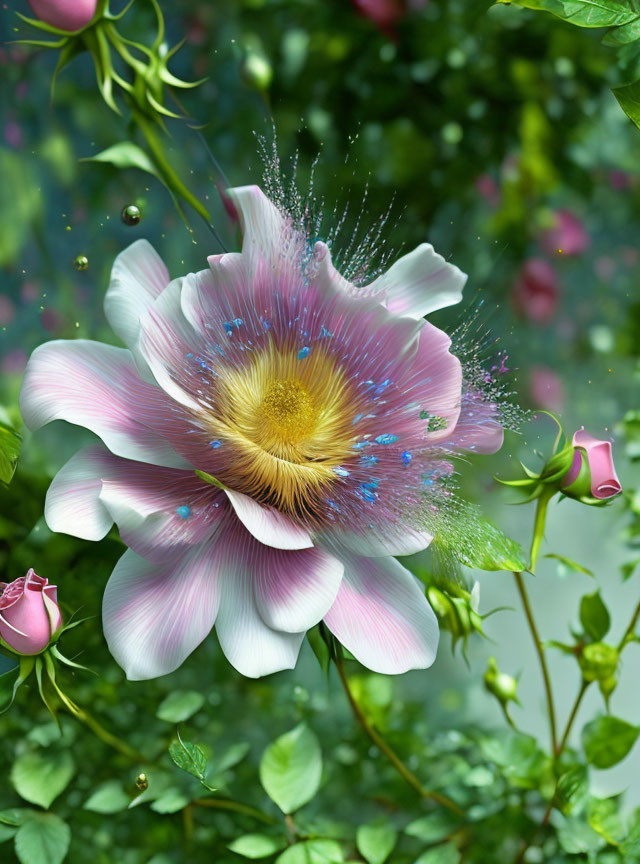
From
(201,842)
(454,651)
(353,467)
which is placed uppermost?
(353,467)

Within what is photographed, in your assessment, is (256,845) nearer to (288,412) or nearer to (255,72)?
(288,412)

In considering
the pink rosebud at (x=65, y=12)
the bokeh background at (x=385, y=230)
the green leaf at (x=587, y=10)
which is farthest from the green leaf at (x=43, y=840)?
the green leaf at (x=587, y=10)

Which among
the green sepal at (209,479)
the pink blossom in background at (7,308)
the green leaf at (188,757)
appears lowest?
the green leaf at (188,757)

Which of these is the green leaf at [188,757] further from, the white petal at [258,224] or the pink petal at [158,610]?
the white petal at [258,224]

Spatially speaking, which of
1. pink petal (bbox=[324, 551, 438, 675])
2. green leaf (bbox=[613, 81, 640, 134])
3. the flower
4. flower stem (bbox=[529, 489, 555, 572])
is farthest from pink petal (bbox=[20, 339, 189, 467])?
green leaf (bbox=[613, 81, 640, 134])

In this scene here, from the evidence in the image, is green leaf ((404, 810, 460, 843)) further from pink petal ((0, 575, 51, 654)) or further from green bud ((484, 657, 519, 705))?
pink petal ((0, 575, 51, 654))

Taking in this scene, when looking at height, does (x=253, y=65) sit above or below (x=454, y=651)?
above

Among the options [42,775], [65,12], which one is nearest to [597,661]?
[42,775]

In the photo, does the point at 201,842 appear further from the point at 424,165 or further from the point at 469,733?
the point at 424,165

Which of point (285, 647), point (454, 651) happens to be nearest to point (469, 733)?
point (454, 651)
